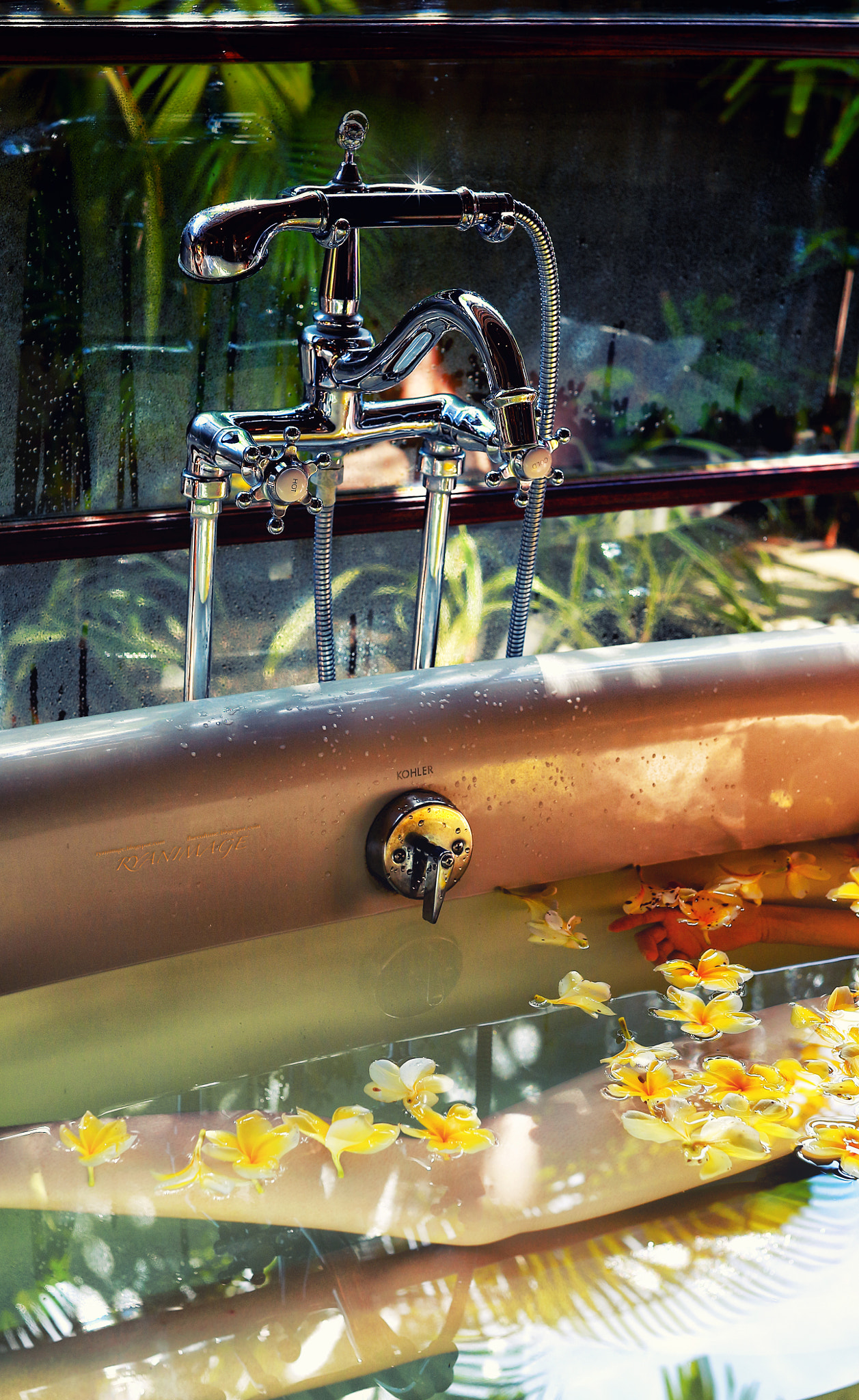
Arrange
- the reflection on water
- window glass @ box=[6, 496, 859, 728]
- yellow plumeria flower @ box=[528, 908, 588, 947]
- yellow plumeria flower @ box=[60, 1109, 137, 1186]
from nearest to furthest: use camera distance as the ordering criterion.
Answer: the reflection on water < yellow plumeria flower @ box=[60, 1109, 137, 1186] < yellow plumeria flower @ box=[528, 908, 588, 947] < window glass @ box=[6, 496, 859, 728]

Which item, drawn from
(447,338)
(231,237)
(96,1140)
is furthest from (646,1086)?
(447,338)

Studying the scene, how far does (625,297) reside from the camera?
4.19 feet

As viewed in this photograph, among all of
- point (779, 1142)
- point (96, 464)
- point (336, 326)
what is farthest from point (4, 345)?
point (779, 1142)

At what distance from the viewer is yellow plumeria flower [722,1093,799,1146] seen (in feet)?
2.54

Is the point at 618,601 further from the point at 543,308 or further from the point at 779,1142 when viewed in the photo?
the point at 779,1142

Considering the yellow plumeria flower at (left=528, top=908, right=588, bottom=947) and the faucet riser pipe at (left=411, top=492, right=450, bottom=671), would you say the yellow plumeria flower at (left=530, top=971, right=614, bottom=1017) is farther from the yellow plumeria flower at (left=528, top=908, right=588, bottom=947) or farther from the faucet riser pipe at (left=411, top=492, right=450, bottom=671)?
the faucet riser pipe at (left=411, top=492, right=450, bottom=671)

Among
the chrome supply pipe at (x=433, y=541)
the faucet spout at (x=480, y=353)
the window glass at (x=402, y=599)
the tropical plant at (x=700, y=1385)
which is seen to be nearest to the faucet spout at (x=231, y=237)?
the faucet spout at (x=480, y=353)

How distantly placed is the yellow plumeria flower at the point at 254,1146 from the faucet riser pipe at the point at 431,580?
367 mm

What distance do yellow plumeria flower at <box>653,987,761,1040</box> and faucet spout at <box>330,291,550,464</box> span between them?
16.2 inches

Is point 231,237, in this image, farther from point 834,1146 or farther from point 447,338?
point 834,1146

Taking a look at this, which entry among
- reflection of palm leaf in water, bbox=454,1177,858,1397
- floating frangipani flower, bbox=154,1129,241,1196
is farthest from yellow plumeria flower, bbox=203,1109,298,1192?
reflection of palm leaf in water, bbox=454,1177,858,1397

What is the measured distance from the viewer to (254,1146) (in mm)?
735

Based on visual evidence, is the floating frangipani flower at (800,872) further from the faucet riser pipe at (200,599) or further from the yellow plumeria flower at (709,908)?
the faucet riser pipe at (200,599)

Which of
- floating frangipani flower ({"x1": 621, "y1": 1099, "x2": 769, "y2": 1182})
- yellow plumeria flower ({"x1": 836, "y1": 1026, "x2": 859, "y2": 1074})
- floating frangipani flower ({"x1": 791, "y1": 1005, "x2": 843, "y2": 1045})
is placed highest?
floating frangipani flower ({"x1": 791, "y1": 1005, "x2": 843, "y2": 1045})
